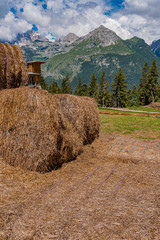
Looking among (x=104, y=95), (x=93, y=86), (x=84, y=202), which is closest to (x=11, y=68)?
(x=84, y=202)

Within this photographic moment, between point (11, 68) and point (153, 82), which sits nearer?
point (11, 68)

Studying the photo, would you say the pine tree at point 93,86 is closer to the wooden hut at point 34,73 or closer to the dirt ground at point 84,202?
the wooden hut at point 34,73

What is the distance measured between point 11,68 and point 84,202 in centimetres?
563

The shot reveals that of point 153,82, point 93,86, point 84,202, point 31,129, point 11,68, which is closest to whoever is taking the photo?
point 84,202

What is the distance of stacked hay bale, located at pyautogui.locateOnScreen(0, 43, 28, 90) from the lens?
6.65 m

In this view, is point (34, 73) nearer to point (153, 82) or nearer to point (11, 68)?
point (11, 68)

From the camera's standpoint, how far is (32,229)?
120 inches

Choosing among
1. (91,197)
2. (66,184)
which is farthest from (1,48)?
(91,197)

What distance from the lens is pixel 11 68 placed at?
6.84 meters

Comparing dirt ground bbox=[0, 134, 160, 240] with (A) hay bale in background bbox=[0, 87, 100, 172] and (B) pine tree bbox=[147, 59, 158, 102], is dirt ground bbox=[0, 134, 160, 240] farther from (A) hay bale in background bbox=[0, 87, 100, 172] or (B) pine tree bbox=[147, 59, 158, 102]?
(B) pine tree bbox=[147, 59, 158, 102]

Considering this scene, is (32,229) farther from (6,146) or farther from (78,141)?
(78,141)

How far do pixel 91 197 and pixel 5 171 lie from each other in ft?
8.98

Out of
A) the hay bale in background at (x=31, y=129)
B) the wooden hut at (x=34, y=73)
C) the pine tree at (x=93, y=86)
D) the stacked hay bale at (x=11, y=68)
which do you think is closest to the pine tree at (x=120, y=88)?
the pine tree at (x=93, y=86)

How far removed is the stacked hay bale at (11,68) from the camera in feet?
21.8
